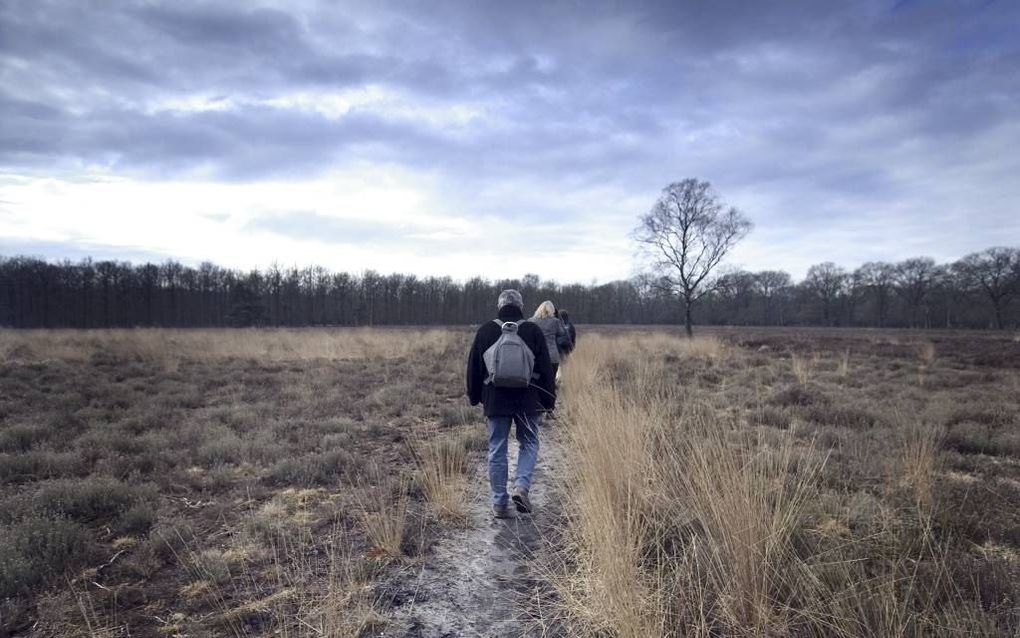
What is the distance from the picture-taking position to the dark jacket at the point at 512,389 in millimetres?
4359

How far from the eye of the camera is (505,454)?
4492 millimetres

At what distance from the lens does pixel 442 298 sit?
238 ft

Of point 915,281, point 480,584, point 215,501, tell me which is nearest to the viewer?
point 480,584

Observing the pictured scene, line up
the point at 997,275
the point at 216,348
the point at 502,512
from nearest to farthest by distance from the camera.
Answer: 1. the point at 502,512
2. the point at 216,348
3. the point at 997,275

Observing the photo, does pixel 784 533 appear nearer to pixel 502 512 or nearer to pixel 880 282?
pixel 502 512

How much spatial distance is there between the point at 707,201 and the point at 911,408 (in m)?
25.9

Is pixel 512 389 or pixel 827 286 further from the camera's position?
pixel 827 286

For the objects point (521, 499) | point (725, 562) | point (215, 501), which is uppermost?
point (725, 562)

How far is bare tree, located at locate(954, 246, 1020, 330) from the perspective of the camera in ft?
156

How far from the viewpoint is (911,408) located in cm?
809

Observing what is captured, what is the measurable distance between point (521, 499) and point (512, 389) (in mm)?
1013

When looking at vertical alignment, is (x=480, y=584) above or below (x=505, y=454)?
below

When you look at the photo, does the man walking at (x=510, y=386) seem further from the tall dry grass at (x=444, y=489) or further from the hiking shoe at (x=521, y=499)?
the tall dry grass at (x=444, y=489)

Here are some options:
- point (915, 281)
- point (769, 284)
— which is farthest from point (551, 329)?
point (769, 284)
